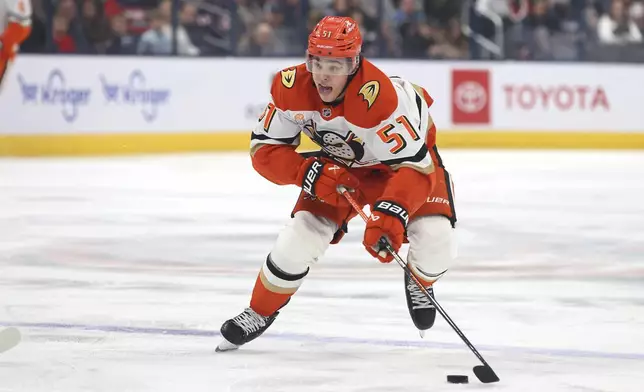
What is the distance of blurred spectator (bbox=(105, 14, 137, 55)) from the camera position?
10984 mm

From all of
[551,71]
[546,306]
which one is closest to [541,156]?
[551,71]

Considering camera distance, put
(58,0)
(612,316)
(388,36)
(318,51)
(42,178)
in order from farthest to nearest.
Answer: (388,36), (58,0), (42,178), (612,316), (318,51)

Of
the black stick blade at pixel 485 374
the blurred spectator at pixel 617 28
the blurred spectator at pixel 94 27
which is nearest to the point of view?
the black stick blade at pixel 485 374

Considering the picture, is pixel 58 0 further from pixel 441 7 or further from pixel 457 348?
pixel 457 348

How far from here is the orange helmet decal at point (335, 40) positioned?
3.37 m

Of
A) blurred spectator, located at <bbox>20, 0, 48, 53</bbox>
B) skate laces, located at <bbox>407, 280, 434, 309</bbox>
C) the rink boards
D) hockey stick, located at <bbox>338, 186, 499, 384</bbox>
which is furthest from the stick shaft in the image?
blurred spectator, located at <bbox>20, 0, 48, 53</bbox>

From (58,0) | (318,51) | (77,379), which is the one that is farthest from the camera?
(58,0)

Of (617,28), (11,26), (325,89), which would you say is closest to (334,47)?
(325,89)

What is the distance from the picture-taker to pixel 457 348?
3627 mm

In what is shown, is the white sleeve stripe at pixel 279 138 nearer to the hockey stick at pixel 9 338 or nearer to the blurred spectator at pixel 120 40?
the hockey stick at pixel 9 338

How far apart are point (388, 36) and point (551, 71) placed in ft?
5.59

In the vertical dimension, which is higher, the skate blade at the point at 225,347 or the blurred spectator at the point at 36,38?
the skate blade at the point at 225,347

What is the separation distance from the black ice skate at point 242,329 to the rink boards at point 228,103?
680 cm

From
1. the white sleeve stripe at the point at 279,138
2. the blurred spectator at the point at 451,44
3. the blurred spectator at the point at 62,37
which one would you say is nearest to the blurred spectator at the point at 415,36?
the blurred spectator at the point at 451,44
